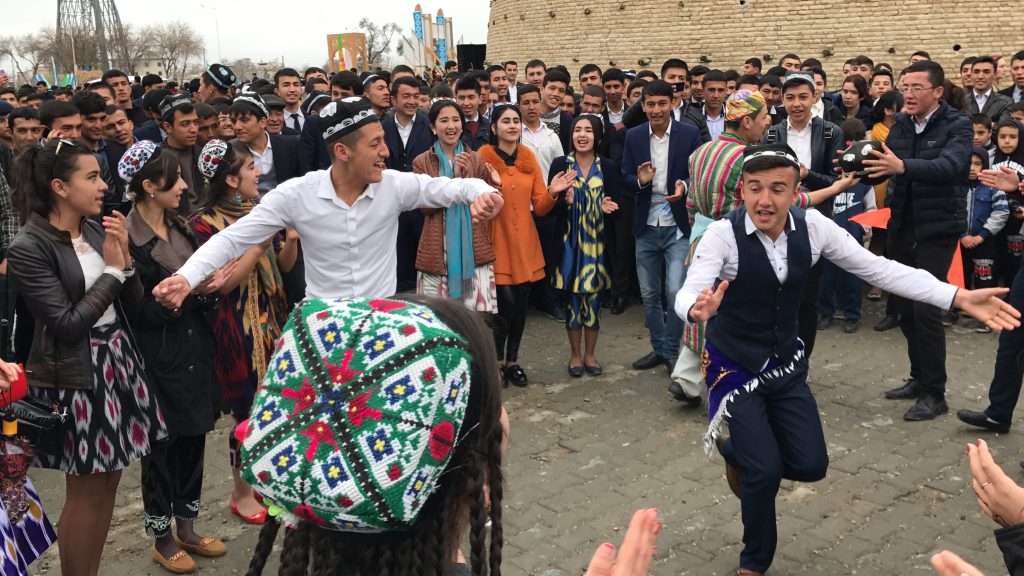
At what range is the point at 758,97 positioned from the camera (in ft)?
20.5

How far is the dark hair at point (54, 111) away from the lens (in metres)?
7.15

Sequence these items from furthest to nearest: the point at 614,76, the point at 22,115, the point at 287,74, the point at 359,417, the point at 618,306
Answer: the point at 287,74 → the point at 614,76 → the point at 618,306 → the point at 22,115 → the point at 359,417

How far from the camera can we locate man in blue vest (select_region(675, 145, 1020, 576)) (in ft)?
14.0

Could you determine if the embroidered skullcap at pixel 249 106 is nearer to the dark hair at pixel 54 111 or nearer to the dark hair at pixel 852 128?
the dark hair at pixel 54 111

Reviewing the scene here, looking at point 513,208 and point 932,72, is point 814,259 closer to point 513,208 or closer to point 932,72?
point 932,72

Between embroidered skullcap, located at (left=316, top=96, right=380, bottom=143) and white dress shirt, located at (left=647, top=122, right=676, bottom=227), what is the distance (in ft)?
11.5

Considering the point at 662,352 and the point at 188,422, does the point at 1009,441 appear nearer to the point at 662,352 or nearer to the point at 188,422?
the point at 662,352

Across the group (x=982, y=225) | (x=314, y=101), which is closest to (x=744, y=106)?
(x=982, y=225)

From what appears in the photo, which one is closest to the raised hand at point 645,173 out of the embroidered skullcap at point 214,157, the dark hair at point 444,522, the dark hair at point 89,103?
the embroidered skullcap at point 214,157

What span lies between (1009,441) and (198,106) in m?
6.42

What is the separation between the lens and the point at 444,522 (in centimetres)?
170

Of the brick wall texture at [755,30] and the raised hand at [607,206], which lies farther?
the brick wall texture at [755,30]

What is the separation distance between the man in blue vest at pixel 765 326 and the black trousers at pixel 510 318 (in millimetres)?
2920

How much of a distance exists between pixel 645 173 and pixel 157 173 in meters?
4.10
